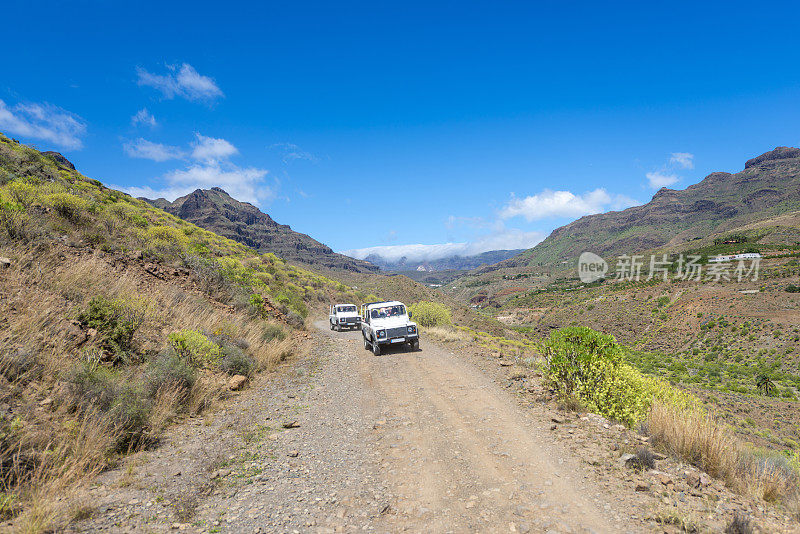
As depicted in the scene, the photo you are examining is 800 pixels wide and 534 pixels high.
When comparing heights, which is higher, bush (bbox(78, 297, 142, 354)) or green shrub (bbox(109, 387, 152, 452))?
bush (bbox(78, 297, 142, 354))

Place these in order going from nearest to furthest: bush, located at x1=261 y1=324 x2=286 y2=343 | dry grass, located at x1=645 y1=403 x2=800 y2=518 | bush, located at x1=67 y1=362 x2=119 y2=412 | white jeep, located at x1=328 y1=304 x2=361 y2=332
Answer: dry grass, located at x1=645 y1=403 x2=800 y2=518 < bush, located at x1=67 y1=362 x2=119 y2=412 < bush, located at x1=261 y1=324 x2=286 y2=343 < white jeep, located at x1=328 y1=304 x2=361 y2=332

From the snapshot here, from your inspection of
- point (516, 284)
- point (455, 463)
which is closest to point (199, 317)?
point (455, 463)

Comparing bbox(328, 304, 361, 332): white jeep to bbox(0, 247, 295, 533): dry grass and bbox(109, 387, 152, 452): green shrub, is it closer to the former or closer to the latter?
bbox(0, 247, 295, 533): dry grass

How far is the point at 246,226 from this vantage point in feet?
488

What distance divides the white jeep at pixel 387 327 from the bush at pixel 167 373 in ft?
25.5

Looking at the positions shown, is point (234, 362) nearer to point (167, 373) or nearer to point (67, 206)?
point (167, 373)

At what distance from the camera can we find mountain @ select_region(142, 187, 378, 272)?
130 m

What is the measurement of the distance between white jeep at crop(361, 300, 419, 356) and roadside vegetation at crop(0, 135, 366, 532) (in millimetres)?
3288

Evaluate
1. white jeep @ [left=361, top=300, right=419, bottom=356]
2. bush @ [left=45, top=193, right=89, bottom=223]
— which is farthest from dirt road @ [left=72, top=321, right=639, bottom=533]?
bush @ [left=45, top=193, right=89, bottom=223]

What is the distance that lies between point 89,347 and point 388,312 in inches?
434

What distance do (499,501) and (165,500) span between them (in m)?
3.86

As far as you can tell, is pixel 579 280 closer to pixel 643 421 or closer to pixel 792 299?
pixel 792 299

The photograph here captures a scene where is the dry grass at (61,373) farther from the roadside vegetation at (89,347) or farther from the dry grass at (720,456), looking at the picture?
the dry grass at (720,456)

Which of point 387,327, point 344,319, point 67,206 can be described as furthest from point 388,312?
point 67,206
